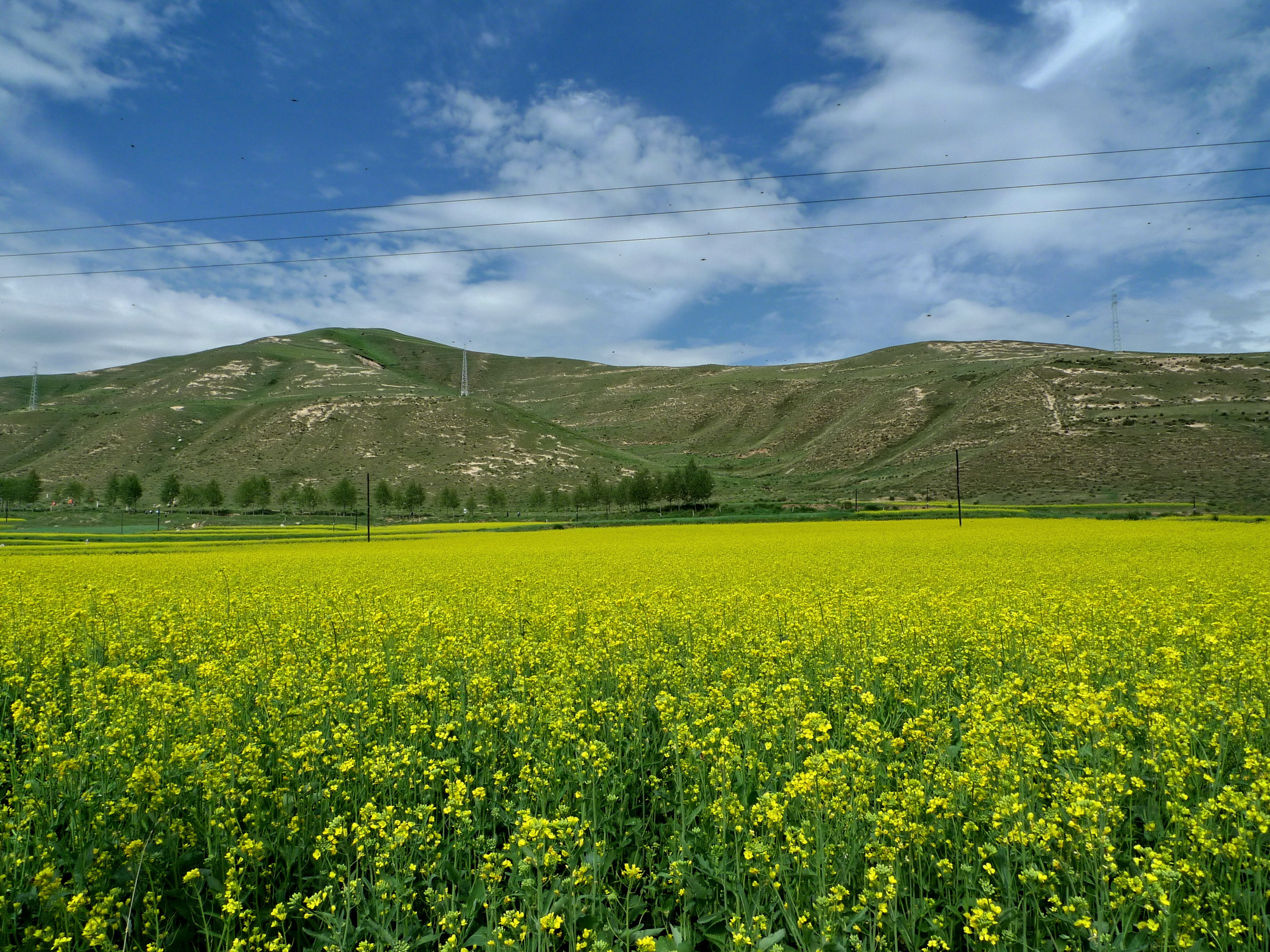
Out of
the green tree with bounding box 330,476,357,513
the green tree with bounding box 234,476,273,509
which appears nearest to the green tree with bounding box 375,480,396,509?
the green tree with bounding box 330,476,357,513

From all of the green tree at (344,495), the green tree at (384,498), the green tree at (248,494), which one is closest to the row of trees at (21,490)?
the green tree at (248,494)

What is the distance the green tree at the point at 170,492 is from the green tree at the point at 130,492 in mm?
3197

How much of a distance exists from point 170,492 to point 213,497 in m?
8.84

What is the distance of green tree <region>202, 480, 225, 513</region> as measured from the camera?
9294cm

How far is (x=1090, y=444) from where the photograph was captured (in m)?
85.2

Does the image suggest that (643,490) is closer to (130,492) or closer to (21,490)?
(130,492)

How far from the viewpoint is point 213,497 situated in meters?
93.1

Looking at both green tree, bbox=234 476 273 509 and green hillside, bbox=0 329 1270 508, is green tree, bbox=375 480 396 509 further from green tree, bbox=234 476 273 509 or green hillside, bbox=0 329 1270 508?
green tree, bbox=234 476 273 509

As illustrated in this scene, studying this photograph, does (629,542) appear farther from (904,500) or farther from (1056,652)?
(904,500)

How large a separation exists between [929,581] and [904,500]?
73.0 meters

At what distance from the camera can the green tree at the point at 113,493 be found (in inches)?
3711

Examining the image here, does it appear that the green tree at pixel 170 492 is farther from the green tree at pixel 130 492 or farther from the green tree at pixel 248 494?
the green tree at pixel 248 494

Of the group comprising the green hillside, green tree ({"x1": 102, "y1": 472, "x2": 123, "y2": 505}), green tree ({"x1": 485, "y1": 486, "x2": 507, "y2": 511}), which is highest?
the green hillside

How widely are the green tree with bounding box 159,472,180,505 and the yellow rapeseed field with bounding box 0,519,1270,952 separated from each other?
106785 millimetres
